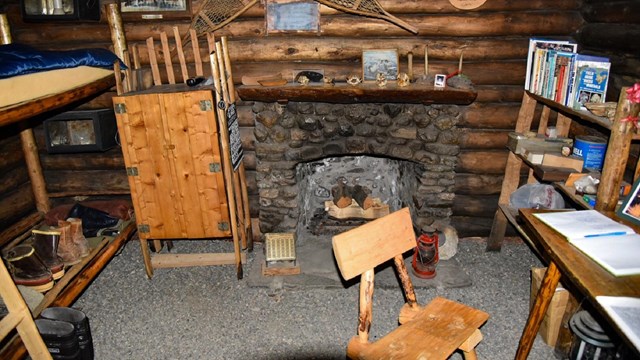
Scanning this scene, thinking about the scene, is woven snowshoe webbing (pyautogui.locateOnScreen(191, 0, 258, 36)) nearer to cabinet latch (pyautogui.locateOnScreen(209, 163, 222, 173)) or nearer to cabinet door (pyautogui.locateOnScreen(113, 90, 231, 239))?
cabinet door (pyautogui.locateOnScreen(113, 90, 231, 239))

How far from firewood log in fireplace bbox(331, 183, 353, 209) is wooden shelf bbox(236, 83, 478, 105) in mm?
1304

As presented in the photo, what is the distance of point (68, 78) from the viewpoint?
136 inches

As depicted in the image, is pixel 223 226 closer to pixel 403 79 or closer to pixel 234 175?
pixel 234 175

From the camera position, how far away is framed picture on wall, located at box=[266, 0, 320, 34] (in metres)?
4.00

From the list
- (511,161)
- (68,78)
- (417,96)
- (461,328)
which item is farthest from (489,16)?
(68,78)

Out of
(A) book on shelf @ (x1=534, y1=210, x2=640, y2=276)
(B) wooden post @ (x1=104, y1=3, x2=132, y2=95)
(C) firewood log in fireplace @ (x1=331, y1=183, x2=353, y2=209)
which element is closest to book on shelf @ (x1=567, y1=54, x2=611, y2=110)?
(A) book on shelf @ (x1=534, y1=210, x2=640, y2=276)

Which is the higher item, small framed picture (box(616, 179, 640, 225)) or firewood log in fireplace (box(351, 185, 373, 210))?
small framed picture (box(616, 179, 640, 225))

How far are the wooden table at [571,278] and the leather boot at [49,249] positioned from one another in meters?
3.62

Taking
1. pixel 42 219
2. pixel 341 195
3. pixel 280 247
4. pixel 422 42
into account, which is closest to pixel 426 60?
pixel 422 42

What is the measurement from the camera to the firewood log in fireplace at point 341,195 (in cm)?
499

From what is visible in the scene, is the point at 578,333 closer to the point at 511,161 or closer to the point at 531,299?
the point at 531,299

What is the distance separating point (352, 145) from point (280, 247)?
1309mm

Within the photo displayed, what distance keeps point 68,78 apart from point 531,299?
4.38 meters

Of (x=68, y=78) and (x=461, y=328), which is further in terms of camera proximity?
(x=68, y=78)
